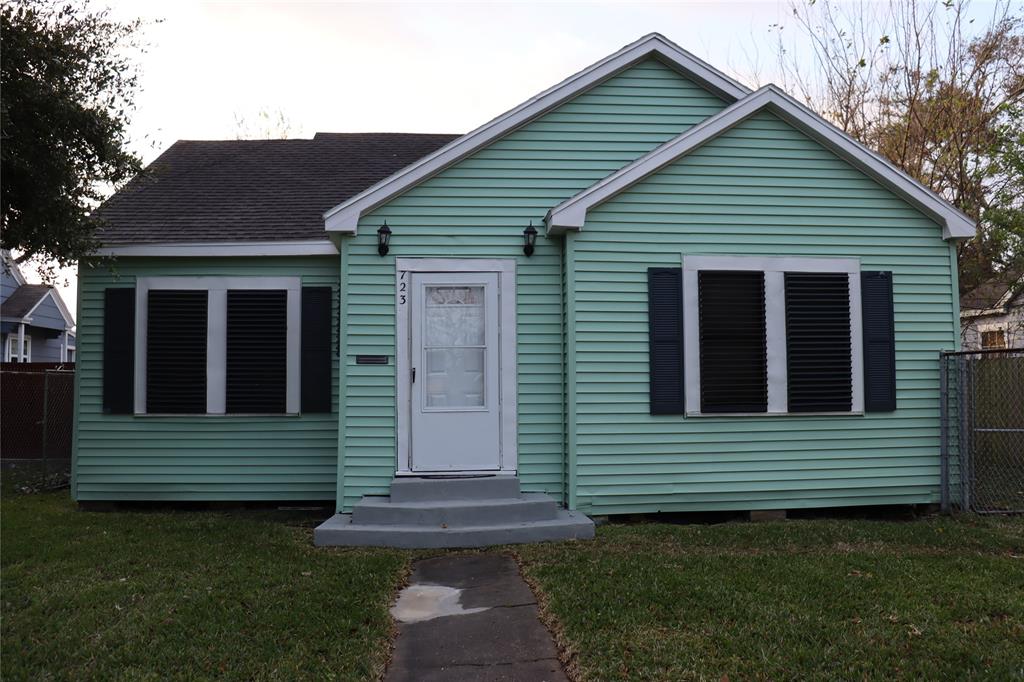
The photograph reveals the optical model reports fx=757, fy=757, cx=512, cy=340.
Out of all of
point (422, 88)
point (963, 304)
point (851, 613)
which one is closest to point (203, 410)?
point (851, 613)

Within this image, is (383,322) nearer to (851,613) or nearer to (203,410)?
(203,410)

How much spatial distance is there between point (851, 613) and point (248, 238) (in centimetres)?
680

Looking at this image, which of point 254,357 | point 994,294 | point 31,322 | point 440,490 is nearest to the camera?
point 440,490

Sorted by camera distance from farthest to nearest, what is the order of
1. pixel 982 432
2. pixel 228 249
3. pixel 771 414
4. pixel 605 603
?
1. pixel 228 249
2. pixel 982 432
3. pixel 771 414
4. pixel 605 603

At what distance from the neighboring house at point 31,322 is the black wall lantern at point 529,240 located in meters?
14.3

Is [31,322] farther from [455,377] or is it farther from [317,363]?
[455,377]

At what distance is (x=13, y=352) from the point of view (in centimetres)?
2011

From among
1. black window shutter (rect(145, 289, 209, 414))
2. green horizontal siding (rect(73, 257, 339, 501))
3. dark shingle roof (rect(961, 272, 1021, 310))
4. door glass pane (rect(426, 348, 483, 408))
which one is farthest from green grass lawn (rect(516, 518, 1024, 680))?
dark shingle roof (rect(961, 272, 1021, 310))

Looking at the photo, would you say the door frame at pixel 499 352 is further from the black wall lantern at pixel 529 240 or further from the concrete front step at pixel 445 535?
the concrete front step at pixel 445 535

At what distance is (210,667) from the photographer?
3.83 metres

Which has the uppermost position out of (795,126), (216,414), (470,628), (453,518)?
(795,126)

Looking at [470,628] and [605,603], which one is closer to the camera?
[470,628]

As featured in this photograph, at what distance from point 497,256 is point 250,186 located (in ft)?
14.2

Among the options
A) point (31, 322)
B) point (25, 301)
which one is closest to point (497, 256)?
point (31, 322)
